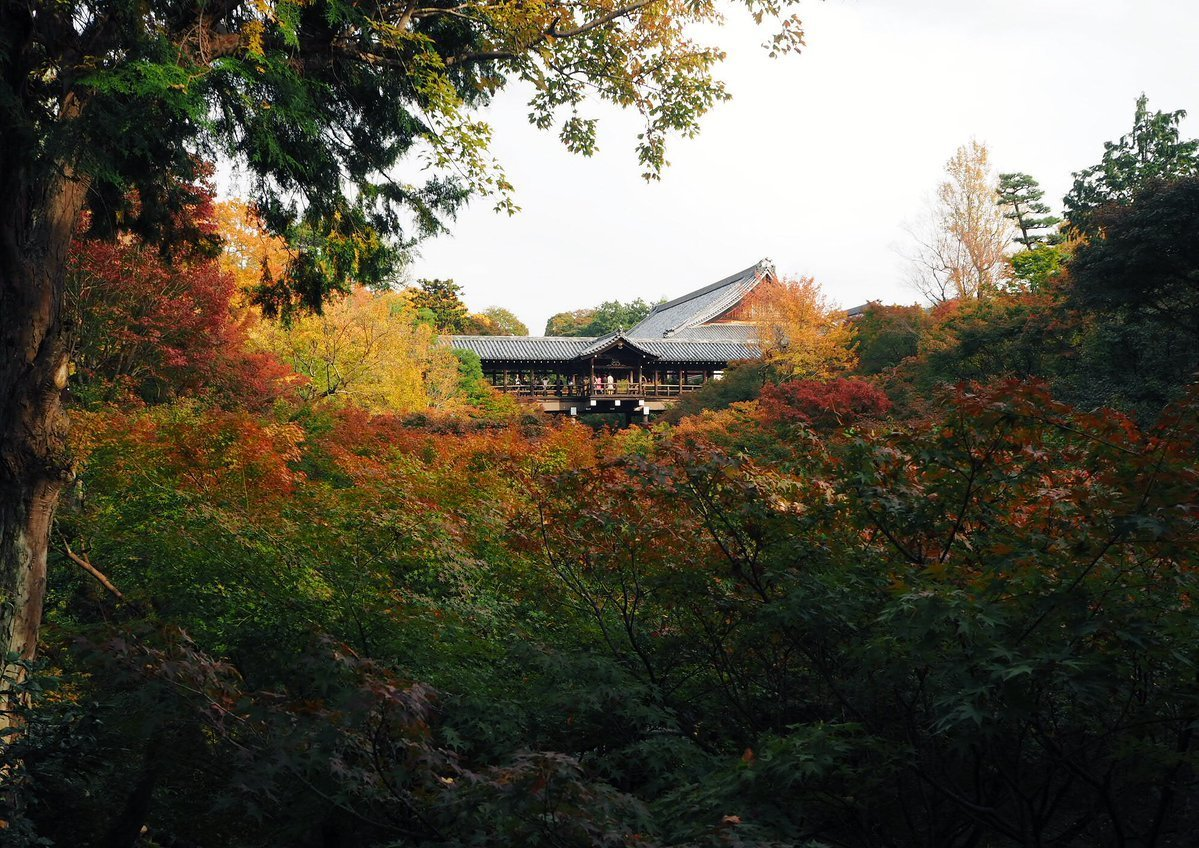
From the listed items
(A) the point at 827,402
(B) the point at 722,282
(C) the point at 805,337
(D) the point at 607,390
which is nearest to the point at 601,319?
(B) the point at 722,282

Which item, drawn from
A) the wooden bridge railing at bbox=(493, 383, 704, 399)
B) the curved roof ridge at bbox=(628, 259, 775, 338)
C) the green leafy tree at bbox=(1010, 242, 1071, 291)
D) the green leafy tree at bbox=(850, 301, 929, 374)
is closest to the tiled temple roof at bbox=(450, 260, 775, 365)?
the curved roof ridge at bbox=(628, 259, 775, 338)

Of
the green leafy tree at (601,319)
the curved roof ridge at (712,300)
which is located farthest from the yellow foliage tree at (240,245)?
the green leafy tree at (601,319)

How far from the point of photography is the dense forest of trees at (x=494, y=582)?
9.43ft

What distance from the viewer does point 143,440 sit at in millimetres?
8148

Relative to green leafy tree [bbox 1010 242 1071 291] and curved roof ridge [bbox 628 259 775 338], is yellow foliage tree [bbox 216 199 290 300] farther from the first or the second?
curved roof ridge [bbox 628 259 775 338]

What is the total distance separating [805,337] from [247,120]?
20.6 m

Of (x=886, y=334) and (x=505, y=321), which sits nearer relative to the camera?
(x=886, y=334)

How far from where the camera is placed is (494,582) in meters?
6.62

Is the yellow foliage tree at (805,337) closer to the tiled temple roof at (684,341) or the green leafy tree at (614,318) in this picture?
the tiled temple roof at (684,341)

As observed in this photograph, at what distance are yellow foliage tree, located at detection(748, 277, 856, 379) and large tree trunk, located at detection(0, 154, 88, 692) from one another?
20822 mm

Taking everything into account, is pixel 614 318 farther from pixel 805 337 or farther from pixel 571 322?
pixel 805 337

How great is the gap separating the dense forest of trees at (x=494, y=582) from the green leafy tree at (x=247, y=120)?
30 millimetres

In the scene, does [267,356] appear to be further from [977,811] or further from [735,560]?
[977,811]

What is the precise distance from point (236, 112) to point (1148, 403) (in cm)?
1276
